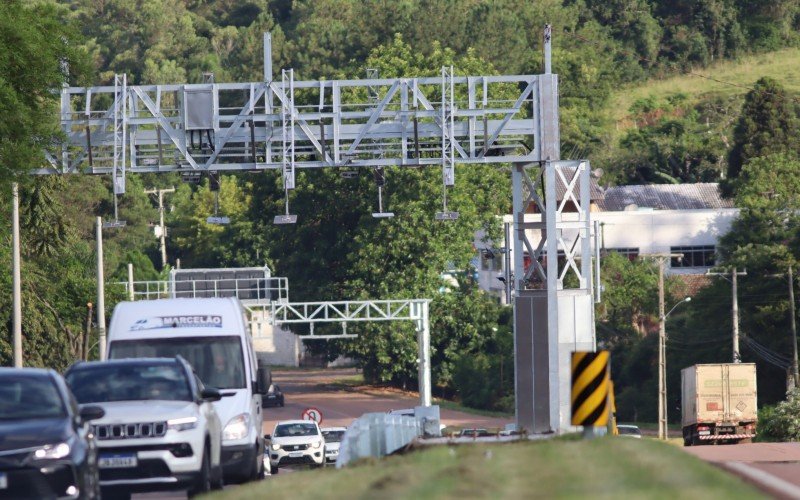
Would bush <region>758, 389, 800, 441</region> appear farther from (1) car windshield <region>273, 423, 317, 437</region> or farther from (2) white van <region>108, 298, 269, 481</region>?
(2) white van <region>108, 298, 269, 481</region>

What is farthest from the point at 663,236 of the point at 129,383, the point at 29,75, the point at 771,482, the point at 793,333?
the point at 771,482

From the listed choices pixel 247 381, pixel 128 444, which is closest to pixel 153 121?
pixel 247 381

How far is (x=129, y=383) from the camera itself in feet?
57.5

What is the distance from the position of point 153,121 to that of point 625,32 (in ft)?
332

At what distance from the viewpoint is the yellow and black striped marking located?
52.7 ft

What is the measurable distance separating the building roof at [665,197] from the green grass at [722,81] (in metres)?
21.3

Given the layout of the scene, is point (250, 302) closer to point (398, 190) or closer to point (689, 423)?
point (398, 190)

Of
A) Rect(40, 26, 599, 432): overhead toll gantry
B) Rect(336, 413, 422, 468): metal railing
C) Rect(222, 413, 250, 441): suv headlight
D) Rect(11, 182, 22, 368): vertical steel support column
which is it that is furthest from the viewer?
Rect(11, 182, 22, 368): vertical steel support column

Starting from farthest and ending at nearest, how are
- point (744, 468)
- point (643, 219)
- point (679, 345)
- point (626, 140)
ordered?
1. point (626, 140)
2. point (643, 219)
3. point (679, 345)
4. point (744, 468)

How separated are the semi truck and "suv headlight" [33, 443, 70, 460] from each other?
1348 inches

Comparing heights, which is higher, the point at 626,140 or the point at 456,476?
the point at 626,140

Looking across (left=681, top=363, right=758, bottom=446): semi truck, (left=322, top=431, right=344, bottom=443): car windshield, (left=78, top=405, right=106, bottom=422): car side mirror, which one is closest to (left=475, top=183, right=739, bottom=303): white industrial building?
(left=681, top=363, right=758, bottom=446): semi truck

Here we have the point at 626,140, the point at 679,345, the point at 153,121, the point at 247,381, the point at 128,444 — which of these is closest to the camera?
the point at 128,444

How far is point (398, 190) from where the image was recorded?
68.2 metres
